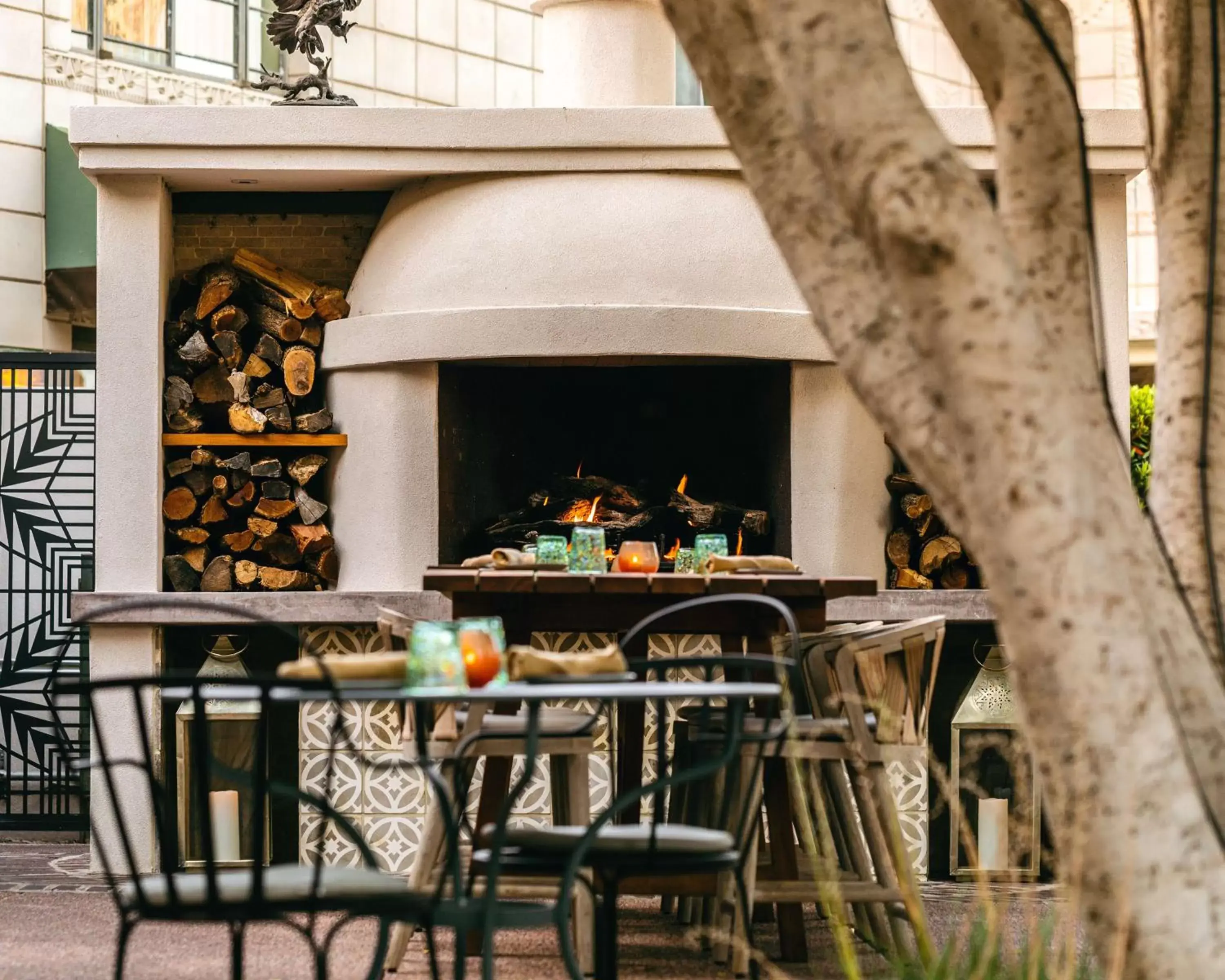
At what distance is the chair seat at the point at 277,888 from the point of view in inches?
109

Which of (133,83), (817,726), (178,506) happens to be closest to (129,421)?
(178,506)

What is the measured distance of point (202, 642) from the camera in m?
6.23

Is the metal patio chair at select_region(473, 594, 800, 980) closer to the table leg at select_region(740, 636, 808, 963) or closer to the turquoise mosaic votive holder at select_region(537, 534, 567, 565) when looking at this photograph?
the table leg at select_region(740, 636, 808, 963)

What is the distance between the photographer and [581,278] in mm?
6094

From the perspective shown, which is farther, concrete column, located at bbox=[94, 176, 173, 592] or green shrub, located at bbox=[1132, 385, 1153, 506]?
green shrub, located at bbox=[1132, 385, 1153, 506]

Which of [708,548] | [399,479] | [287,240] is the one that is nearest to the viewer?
[708,548]

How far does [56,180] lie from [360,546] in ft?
19.1

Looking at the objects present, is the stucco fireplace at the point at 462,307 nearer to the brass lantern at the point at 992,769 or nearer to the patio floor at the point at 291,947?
the brass lantern at the point at 992,769

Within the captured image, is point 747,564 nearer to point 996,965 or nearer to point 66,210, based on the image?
point 996,965

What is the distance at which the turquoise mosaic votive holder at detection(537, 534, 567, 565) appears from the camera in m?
4.80

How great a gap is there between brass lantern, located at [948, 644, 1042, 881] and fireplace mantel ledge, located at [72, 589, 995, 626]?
0.68ft

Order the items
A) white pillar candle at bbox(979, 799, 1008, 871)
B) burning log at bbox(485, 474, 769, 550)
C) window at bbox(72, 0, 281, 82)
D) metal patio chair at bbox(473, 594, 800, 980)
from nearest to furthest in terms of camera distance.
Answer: metal patio chair at bbox(473, 594, 800, 980) < white pillar candle at bbox(979, 799, 1008, 871) < burning log at bbox(485, 474, 769, 550) < window at bbox(72, 0, 281, 82)

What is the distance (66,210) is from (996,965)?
30.2 feet

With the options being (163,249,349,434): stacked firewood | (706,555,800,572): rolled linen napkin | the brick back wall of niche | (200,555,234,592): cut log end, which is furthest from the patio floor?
the brick back wall of niche
